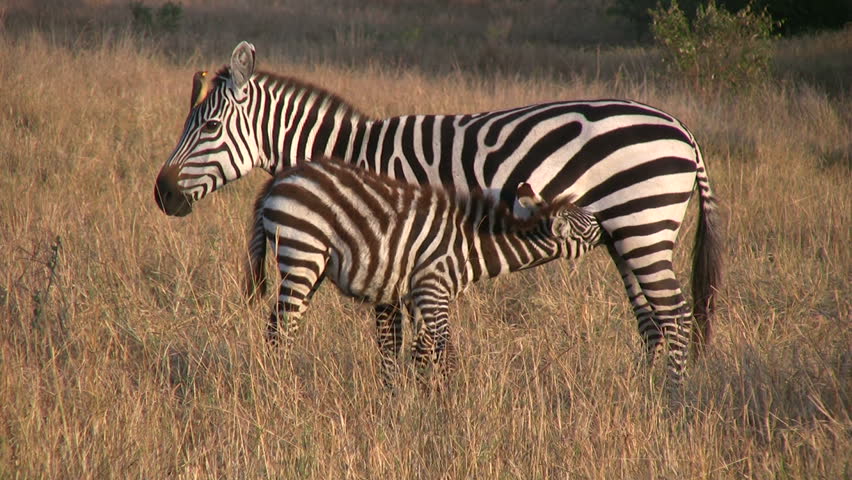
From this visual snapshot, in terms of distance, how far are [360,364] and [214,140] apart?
1.82 m

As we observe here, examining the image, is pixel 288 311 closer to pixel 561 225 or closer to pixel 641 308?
pixel 561 225

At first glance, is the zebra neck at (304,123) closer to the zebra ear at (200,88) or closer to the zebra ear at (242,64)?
the zebra ear at (242,64)

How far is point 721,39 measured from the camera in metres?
13.3

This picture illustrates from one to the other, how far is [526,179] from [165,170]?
2.36 meters

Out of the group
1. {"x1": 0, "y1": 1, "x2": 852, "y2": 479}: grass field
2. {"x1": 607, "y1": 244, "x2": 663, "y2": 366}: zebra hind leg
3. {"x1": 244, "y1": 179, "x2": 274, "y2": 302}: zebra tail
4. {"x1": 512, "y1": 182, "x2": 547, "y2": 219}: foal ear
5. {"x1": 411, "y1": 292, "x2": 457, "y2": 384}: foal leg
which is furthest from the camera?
{"x1": 607, "y1": 244, "x2": 663, "y2": 366}: zebra hind leg

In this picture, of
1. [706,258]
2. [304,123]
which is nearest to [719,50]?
[706,258]

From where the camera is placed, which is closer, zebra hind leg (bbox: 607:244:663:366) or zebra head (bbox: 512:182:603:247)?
zebra head (bbox: 512:182:603:247)

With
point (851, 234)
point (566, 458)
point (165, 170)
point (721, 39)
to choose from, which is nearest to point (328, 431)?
point (566, 458)

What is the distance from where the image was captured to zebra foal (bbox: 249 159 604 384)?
4297 millimetres

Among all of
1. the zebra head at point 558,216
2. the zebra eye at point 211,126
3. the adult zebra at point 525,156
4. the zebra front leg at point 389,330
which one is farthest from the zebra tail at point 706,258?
the zebra eye at point 211,126

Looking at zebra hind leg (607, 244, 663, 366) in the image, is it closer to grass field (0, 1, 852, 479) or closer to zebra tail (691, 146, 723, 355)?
grass field (0, 1, 852, 479)

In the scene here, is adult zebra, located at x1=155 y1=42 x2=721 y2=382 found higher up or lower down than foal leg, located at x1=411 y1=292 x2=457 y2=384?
higher up

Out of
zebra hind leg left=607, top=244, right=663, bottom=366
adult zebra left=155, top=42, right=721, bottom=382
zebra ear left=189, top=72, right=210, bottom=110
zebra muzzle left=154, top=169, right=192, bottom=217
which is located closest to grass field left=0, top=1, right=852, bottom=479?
zebra hind leg left=607, top=244, right=663, bottom=366

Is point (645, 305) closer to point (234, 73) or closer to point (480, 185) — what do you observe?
point (480, 185)
